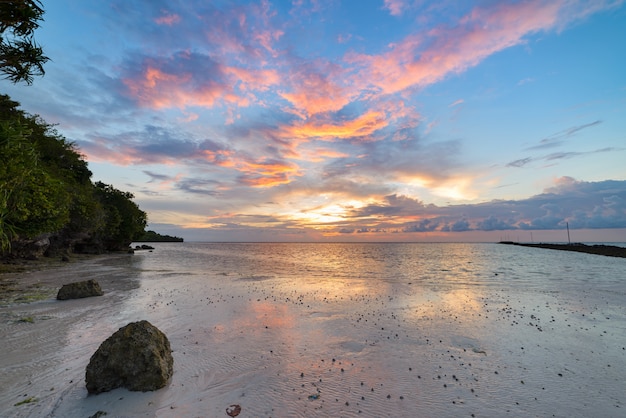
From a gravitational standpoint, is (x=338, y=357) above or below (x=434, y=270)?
above

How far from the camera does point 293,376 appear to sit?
7.79 meters

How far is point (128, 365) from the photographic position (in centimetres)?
686

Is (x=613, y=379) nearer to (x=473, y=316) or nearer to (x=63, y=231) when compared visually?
(x=473, y=316)

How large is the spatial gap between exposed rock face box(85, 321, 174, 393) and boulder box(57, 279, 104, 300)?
13.3 meters

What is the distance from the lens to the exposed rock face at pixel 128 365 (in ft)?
22.1

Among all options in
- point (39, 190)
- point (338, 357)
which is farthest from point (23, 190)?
point (338, 357)

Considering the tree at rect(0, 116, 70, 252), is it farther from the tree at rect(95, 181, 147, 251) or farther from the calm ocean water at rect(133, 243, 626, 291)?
the tree at rect(95, 181, 147, 251)

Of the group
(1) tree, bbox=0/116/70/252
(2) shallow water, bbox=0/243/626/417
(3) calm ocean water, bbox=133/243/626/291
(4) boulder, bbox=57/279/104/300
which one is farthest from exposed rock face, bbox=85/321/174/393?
(3) calm ocean water, bbox=133/243/626/291

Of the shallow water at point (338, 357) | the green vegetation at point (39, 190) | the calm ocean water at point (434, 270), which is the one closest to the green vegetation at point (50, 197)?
the green vegetation at point (39, 190)

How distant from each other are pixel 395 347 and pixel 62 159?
2374 inches

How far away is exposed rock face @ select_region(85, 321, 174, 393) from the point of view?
265 inches

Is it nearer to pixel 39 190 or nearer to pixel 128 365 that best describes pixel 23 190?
pixel 39 190

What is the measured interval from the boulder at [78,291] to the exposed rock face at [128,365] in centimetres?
1329

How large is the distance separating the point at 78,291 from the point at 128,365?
1409 centimetres
